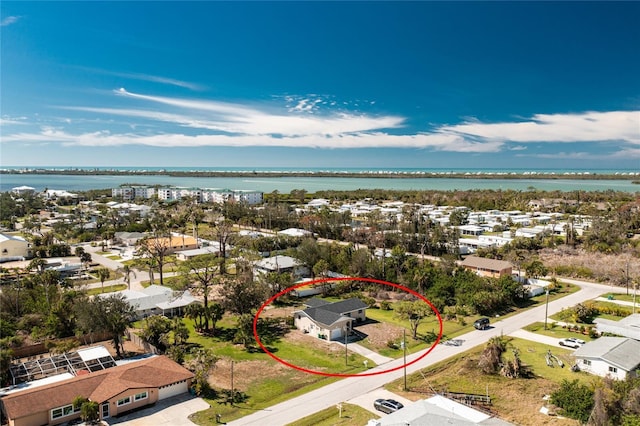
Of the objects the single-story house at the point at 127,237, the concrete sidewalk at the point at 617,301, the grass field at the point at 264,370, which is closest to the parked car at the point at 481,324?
the grass field at the point at 264,370

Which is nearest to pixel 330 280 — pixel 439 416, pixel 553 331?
pixel 553 331

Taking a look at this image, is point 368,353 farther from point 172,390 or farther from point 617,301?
point 617,301

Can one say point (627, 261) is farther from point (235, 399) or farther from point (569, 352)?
point (235, 399)

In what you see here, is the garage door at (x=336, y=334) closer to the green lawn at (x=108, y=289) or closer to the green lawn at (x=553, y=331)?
Result: the green lawn at (x=553, y=331)

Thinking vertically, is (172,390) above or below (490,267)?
below

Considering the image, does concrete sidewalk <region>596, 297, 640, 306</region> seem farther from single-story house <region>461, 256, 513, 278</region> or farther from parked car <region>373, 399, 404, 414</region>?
parked car <region>373, 399, 404, 414</region>

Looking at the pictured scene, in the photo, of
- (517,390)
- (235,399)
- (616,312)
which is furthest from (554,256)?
(235,399)
